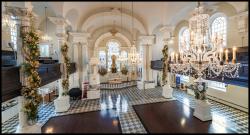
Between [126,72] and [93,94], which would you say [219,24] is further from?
[126,72]

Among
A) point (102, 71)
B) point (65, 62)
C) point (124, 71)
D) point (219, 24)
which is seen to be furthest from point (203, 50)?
point (124, 71)

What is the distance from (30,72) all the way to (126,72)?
43.3ft

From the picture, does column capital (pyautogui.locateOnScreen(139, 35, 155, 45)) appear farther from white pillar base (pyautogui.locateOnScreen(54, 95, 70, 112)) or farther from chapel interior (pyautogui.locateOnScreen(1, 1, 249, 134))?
white pillar base (pyautogui.locateOnScreen(54, 95, 70, 112))

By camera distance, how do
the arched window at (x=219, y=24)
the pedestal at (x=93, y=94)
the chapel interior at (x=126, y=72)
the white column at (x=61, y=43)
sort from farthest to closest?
the pedestal at (x=93, y=94) → the arched window at (x=219, y=24) → the white column at (x=61, y=43) → the chapel interior at (x=126, y=72)

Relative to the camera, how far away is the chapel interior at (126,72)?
346cm

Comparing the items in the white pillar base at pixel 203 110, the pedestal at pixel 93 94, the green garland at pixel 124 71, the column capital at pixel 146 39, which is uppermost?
the column capital at pixel 146 39

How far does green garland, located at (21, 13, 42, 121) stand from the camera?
3.55 m

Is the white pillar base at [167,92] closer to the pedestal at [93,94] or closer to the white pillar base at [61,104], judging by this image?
the pedestal at [93,94]

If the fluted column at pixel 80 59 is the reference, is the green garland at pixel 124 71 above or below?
below

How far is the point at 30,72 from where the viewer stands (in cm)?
357

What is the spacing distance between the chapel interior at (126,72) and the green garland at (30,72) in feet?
0.07

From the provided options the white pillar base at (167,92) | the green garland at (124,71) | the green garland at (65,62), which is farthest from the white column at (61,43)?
the green garland at (124,71)

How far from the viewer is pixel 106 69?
1612cm

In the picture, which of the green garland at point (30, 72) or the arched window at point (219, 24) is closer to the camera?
the green garland at point (30, 72)
